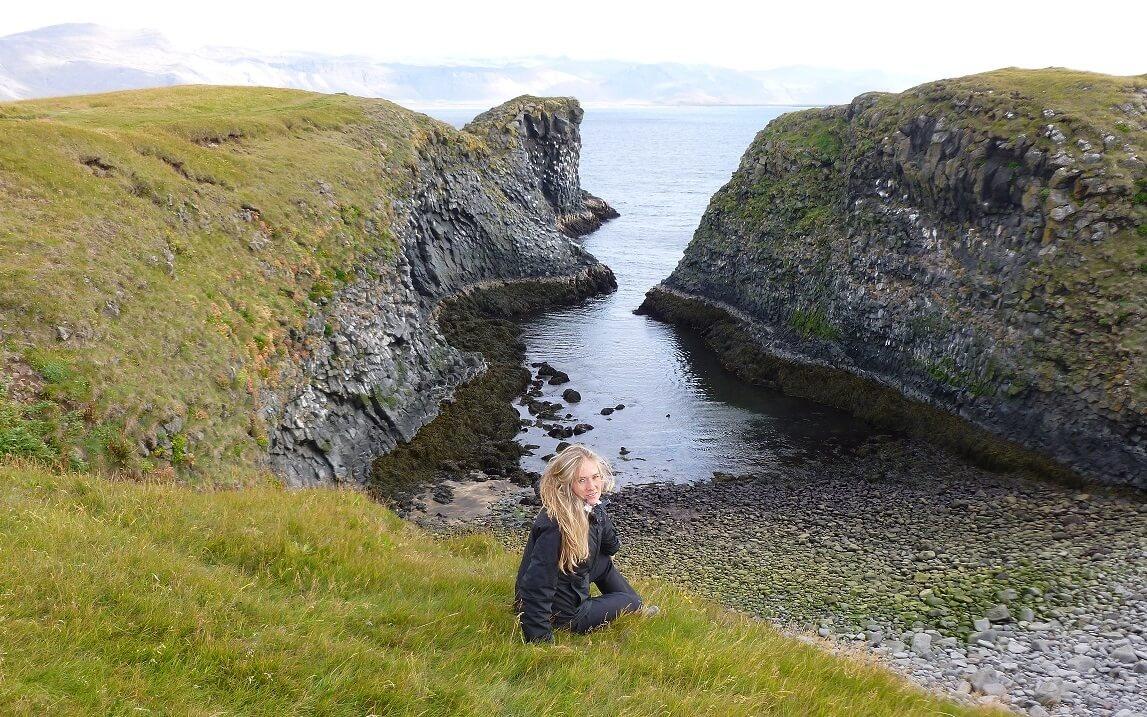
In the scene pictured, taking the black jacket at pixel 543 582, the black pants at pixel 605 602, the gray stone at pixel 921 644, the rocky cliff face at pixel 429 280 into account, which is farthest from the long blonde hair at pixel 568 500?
the rocky cliff face at pixel 429 280

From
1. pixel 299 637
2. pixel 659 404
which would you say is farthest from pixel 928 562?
pixel 299 637

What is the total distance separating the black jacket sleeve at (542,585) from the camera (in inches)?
384

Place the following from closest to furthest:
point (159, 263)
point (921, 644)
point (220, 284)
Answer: point (921, 644) < point (159, 263) < point (220, 284)

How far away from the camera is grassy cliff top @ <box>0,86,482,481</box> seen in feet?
70.5

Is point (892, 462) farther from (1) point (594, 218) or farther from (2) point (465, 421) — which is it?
(1) point (594, 218)

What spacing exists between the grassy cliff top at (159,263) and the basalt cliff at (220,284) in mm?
85

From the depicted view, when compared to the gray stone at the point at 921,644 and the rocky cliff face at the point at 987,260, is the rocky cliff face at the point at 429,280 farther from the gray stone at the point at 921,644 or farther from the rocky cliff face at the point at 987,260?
the rocky cliff face at the point at 987,260

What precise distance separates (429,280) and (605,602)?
159 ft

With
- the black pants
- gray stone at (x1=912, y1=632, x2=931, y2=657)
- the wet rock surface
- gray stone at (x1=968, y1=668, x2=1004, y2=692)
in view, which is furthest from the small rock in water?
the black pants

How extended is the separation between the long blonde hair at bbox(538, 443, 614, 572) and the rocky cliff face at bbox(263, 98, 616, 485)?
2055 centimetres

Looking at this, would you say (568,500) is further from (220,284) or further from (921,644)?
(220,284)

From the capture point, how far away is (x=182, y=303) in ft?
93.1

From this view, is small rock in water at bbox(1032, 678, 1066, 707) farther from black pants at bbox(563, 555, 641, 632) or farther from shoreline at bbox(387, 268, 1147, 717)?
black pants at bbox(563, 555, 641, 632)

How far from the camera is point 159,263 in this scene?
29.4m
